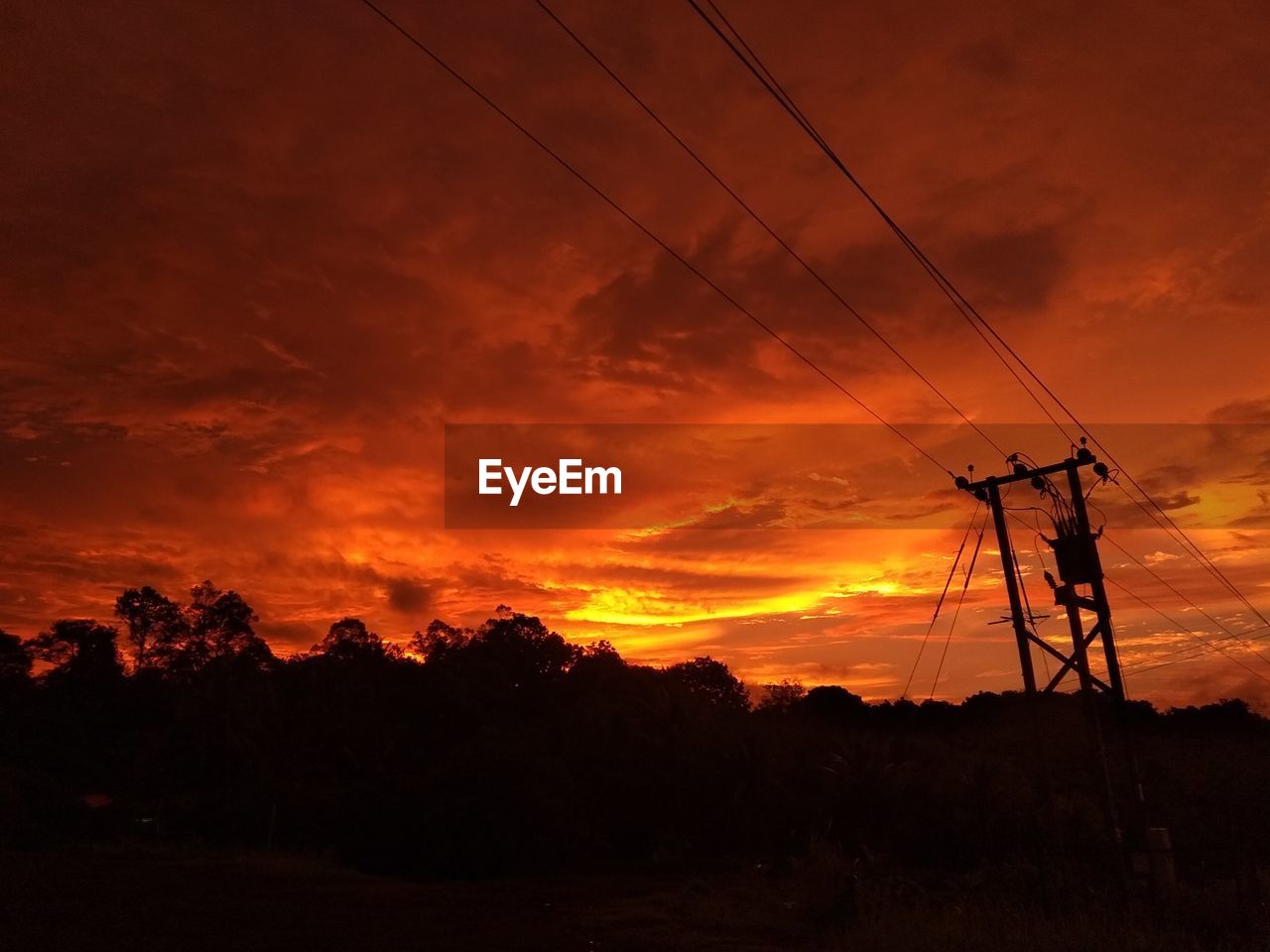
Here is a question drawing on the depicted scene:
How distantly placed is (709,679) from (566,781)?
2638cm

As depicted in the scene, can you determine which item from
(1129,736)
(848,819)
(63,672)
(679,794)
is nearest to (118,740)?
(63,672)

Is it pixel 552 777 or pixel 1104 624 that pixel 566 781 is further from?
pixel 1104 624

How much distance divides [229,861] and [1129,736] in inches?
1054

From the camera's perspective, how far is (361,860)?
33938 mm

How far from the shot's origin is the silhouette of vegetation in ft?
101

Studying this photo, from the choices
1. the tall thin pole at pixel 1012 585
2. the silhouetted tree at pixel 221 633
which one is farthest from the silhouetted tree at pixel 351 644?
Result: the tall thin pole at pixel 1012 585

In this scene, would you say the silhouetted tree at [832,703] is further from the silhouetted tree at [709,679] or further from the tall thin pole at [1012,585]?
the tall thin pole at [1012,585]

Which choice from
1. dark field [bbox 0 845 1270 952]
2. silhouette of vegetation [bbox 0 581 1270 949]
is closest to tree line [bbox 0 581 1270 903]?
silhouette of vegetation [bbox 0 581 1270 949]

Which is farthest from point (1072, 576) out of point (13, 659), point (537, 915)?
point (13, 659)

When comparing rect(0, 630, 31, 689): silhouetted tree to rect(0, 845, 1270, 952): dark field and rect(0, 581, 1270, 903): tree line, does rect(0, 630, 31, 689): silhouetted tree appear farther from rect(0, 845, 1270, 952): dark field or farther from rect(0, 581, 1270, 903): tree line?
rect(0, 845, 1270, 952): dark field

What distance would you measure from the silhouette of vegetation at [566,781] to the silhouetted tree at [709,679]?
21.6ft

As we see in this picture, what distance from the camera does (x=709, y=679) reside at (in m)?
61.2

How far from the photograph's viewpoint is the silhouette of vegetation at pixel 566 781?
1217 inches

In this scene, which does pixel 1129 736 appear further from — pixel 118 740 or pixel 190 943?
pixel 118 740
